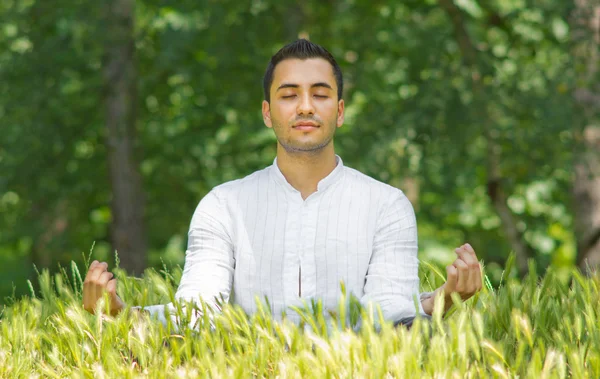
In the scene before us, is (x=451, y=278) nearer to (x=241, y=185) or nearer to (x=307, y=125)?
(x=307, y=125)

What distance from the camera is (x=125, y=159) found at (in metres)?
9.02

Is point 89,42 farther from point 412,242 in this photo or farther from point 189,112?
point 412,242

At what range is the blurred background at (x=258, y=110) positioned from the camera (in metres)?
7.99

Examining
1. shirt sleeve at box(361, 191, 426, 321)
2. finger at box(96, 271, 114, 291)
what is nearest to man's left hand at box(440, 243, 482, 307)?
shirt sleeve at box(361, 191, 426, 321)

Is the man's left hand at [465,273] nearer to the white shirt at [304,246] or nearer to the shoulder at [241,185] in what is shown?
the white shirt at [304,246]

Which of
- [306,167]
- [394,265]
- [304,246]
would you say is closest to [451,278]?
[394,265]

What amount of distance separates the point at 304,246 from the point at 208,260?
0.34m

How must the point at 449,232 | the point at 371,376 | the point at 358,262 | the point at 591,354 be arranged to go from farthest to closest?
the point at 449,232
the point at 358,262
the point at 591,354
the point at 371,376

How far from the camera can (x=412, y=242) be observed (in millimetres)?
2932

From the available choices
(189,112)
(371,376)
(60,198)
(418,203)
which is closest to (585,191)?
(418,203)

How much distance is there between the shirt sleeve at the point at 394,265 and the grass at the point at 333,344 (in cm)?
8

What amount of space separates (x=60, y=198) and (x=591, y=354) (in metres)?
7.94

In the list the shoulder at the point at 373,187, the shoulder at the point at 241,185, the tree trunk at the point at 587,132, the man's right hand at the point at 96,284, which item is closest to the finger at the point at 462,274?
the shoulder at the point at 373,187

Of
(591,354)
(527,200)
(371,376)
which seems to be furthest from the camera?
(527,200)
